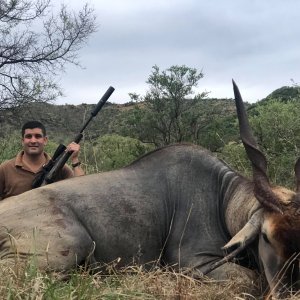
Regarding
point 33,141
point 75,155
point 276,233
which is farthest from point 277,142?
point 276,233

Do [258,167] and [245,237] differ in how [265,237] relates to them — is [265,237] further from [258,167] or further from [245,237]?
[258,167]

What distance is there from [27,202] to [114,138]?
29.6ft

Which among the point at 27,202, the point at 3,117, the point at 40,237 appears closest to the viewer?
the point at 40,237

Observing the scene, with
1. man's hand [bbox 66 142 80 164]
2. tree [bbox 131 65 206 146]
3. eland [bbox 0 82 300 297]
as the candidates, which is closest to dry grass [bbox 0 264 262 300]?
eland [bbox 0 82 300 297]

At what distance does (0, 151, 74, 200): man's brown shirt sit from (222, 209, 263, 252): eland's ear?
7.67 feet

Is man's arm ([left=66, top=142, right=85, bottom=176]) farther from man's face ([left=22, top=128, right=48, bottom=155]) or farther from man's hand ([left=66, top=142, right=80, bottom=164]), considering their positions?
man's face ([left=22, top=128, right=48, bottom=155])

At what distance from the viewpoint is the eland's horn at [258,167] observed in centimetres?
356

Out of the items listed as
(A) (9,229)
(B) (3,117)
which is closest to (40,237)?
(A) (9,229)

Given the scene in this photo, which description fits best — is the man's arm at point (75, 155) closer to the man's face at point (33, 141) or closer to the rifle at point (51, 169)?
the rifle at point (51, 169)

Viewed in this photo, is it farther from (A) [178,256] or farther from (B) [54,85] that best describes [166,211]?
(B) [54,85]

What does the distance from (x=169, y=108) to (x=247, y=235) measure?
13.6m

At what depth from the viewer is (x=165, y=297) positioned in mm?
3150

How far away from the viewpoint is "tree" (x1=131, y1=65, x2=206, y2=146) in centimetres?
1598

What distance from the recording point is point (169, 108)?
17.1 metres
